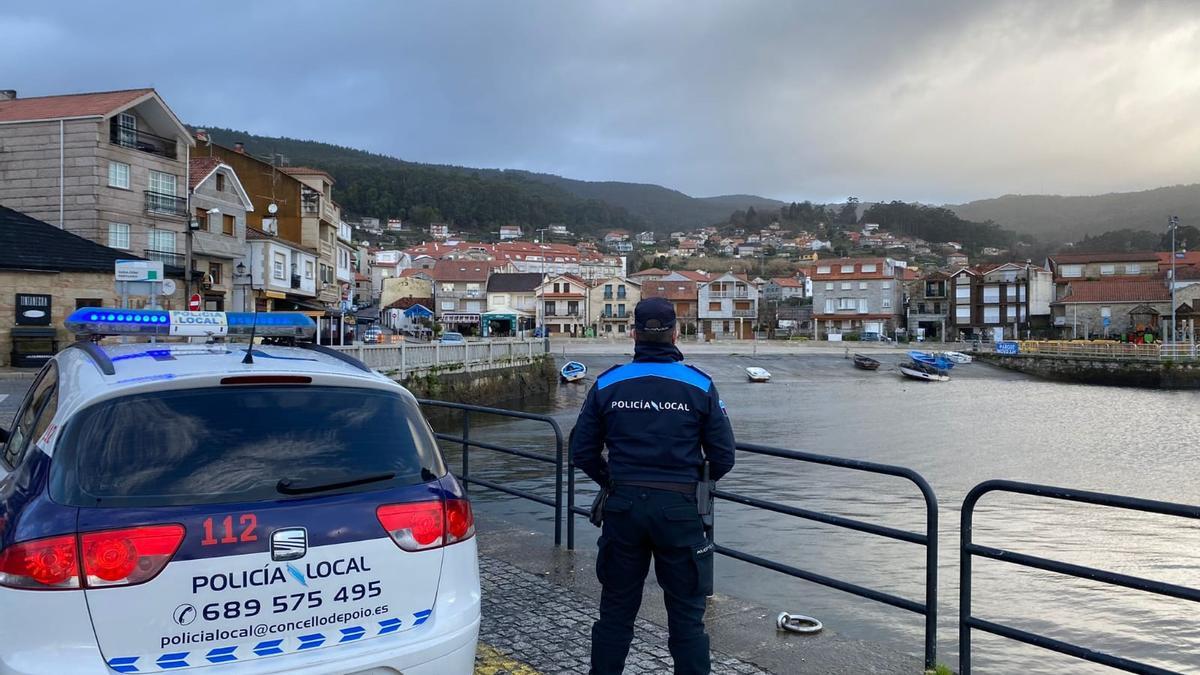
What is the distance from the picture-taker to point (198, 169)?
41.1 metres

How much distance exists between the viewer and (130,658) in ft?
9.21

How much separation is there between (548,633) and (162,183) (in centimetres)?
3771

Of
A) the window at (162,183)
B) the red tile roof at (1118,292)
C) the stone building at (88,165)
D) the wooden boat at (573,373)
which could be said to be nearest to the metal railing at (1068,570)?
the stone building at (88,165)

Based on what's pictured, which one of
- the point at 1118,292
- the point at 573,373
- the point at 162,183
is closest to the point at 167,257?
the point at 162,183

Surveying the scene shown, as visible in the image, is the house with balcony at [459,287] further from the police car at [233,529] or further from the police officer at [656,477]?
the police car at [233,529]

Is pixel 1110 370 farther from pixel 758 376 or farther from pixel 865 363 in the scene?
pixel 758 376

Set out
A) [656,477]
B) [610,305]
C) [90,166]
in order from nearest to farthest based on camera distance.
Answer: [656,477], [90,166], [610,305]

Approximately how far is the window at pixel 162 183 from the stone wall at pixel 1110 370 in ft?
206

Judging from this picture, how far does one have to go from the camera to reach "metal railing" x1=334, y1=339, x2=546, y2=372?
29.5 metres

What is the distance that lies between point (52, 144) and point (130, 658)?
124 ft

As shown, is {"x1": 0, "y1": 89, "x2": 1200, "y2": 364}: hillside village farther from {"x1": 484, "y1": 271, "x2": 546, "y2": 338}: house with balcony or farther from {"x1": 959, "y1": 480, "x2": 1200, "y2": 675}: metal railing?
{"x1": 959, "y1": 480, "x2": 1200, "y2": 675}: metal railing

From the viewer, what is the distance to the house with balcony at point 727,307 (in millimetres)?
104250

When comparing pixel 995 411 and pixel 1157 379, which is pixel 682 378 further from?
pixel 1157 379

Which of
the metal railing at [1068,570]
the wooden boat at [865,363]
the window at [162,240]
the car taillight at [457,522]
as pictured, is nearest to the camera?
the car taillight at [457,522]
